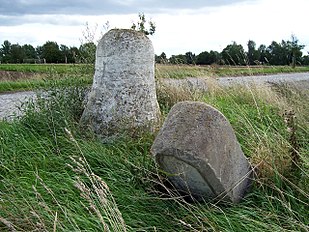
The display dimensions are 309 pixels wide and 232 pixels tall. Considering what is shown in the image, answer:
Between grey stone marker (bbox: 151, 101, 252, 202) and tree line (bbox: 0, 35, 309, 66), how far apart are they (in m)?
3.33

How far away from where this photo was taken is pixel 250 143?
3910 mm

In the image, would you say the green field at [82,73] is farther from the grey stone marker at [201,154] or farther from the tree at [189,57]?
the grey stone marker at [201,154]

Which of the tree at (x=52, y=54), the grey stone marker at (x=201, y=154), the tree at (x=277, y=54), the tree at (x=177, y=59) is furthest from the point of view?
the tree at (x=277, y=54)

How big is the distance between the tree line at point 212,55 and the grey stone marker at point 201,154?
3326mm

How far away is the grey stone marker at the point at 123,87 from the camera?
15.0 feet

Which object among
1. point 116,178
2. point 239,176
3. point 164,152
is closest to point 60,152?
point 116,178

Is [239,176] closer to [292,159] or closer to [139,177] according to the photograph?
[292,159]

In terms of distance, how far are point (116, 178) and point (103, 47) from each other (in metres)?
1.81

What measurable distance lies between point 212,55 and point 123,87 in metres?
11.0

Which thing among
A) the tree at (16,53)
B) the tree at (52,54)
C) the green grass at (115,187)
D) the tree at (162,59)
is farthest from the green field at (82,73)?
the tree at (16,53)

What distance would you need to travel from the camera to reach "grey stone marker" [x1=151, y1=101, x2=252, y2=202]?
2871 mm

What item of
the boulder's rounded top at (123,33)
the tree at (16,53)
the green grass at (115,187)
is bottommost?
the green grass at (115,187)

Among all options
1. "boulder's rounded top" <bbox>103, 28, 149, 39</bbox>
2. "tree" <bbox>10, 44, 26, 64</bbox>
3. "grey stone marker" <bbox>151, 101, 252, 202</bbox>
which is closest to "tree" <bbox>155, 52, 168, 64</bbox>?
"boulder's rounded top" <bbox>103, 28, 149, 39</bbox>

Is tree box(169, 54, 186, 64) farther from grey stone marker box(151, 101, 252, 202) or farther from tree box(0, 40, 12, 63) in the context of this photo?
tree box(0, 40, 12, 63)
